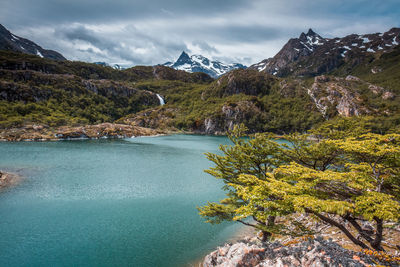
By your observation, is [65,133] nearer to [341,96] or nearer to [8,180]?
[8,180]

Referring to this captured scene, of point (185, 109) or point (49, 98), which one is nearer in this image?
point (49, 98)

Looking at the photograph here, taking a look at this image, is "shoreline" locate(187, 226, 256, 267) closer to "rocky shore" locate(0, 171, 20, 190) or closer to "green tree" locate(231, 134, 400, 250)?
"green tree" locate(231, 134, 400, 250)

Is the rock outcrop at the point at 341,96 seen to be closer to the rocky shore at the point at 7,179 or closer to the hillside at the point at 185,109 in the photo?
the hillside at the point at 185,109

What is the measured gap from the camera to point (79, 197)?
96.1 ft

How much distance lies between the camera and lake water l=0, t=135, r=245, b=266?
17.1 meters

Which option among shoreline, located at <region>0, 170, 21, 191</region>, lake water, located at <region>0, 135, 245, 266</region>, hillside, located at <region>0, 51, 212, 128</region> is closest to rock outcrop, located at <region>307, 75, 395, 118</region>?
lake water, located at <region>0, 135, 245, 266</region>

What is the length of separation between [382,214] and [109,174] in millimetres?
42331

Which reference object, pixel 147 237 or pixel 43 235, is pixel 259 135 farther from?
pixel 43 235

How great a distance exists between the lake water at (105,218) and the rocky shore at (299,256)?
19.6 ft

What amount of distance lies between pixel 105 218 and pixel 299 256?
65.9 feet

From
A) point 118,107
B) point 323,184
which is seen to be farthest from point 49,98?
point 323,184

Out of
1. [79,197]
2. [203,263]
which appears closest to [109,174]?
[79,197]

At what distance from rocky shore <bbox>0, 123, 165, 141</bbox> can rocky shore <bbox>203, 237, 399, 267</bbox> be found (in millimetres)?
99232

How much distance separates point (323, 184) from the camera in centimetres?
1130
